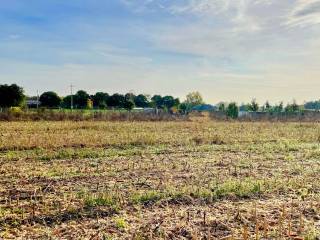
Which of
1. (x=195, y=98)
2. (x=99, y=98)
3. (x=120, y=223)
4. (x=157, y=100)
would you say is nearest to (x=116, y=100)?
(x=99, y=98)

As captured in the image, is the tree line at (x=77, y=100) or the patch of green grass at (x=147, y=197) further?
the tree line at (x=77, y=100)

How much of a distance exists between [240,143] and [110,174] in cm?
949

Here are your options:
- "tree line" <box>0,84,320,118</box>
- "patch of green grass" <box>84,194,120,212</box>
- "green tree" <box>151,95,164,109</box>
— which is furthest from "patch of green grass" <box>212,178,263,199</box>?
"green tree" <box>151,95,164,109</box>

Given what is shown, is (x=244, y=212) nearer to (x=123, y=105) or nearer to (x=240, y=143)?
(x=240, y=143)

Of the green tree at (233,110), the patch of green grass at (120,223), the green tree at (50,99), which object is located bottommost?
the patch of green grass at (120,223)

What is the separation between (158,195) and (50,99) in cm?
5756

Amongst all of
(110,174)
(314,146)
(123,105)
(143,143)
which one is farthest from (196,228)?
(123,105)

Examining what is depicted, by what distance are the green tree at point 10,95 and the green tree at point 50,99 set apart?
12736 mm

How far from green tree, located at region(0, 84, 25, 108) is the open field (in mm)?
36962

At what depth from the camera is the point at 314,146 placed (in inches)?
677

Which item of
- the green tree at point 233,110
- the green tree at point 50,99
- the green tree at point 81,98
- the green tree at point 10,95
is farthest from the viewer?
the green tree at point 81,98

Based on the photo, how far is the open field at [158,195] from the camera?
18.8ft

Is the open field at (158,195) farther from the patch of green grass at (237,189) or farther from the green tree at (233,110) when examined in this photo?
the green tree at (233,110)

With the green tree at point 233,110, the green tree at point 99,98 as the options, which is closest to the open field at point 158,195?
the green tree at point 233,110
